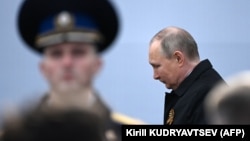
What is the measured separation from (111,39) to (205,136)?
0.57m

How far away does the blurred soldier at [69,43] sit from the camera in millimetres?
1591

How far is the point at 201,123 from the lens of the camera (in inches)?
73.3

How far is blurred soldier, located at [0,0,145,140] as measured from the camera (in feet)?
5.22

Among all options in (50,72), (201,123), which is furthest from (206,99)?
(50,72)

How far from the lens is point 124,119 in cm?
186

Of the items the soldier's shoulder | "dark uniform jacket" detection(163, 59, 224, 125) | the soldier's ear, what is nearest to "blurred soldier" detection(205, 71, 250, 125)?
"dark uniform jacket" detection(163, 59, 224, 125)

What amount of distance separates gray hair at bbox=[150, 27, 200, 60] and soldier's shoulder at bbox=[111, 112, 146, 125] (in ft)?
1.16

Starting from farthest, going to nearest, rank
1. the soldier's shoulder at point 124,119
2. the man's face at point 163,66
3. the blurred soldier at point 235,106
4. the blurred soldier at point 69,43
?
the man's face at point 163,66
the soldier's shoulder at point 124,119
the blurred soldier at point 69,43
the blurred soldier at point 235,106

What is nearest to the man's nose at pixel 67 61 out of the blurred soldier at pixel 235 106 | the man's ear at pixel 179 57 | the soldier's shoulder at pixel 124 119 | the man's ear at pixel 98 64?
the man's ear at pixel 98 64

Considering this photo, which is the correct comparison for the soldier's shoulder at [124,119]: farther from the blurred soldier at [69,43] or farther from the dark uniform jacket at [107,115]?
the blurred soldier at [69,43]

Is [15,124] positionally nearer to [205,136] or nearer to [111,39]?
[111,39]

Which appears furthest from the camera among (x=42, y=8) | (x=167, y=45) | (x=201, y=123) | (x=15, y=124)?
(x=167, y=45)

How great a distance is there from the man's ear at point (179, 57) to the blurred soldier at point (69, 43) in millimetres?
513

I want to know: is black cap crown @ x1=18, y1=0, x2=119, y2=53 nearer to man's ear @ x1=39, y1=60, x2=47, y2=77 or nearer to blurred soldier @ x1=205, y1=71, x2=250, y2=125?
man's ear @ x1=39, y1=60, x2=47, y2=77
